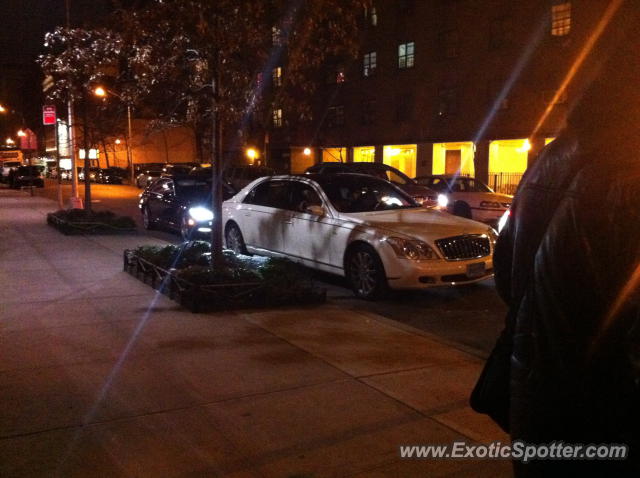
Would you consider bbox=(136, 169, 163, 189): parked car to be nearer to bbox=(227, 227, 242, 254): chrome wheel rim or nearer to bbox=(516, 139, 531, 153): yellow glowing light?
bbox=(516, 139, 531, 153): yellow glowing light

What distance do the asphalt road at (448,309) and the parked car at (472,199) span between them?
291 inches

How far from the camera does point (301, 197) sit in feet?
32.3

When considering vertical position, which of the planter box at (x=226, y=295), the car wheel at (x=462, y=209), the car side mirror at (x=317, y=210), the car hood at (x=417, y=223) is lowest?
the planter box at (x=226, y=295)

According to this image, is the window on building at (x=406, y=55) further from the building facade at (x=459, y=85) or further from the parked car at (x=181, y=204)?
the parked car at (x=181, y=204)

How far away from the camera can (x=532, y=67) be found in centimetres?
2991

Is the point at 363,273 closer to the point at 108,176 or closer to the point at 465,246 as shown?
the point at 465,246

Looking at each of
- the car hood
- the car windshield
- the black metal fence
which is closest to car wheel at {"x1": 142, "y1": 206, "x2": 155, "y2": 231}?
the car windshield

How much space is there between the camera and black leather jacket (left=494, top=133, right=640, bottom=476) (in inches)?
67.7

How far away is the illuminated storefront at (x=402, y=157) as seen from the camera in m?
38.9

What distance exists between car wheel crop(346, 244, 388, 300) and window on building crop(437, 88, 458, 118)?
27317mm

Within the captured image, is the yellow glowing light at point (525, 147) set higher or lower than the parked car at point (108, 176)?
higher

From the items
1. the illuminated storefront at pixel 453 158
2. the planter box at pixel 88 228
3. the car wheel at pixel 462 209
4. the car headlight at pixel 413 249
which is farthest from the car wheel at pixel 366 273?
the illuminated storefront at pixel 453 158

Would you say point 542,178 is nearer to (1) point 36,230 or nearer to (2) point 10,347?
(2) point 10,347

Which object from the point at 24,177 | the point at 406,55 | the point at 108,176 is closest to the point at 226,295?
the point at 406,55
